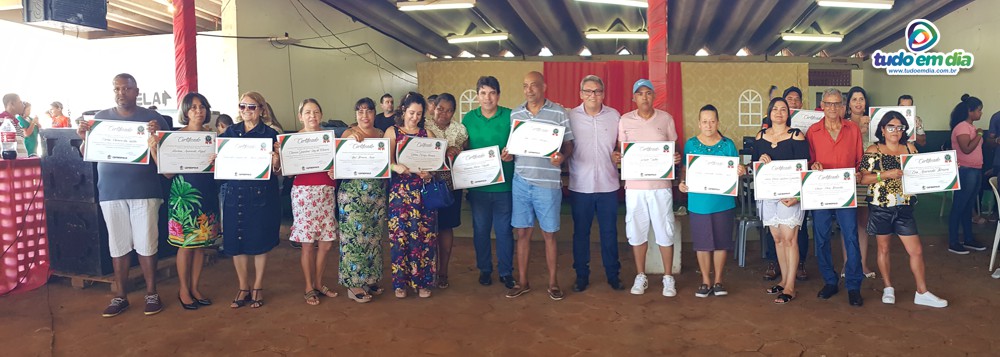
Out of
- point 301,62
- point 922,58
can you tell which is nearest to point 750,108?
point 922,58

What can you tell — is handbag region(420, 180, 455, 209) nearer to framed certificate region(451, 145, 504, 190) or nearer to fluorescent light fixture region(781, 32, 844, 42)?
framed certificate region(451, 145, 504, 190)

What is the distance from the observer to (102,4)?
17.5 ft

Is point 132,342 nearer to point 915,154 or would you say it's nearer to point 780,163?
point 780,163

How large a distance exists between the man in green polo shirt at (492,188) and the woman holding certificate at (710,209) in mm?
1130

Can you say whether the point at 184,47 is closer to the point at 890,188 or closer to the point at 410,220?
the point at 410,220

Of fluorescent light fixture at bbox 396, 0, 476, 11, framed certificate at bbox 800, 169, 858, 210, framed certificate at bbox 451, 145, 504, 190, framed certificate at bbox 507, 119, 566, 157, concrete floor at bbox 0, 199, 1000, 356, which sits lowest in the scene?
concrete floor at bbox 0, 199, 1000, 356

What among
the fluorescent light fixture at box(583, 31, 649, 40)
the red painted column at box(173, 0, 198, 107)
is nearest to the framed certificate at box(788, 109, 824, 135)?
the red painted column at box(173, 0, 198, 107)

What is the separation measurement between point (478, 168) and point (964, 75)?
792cm

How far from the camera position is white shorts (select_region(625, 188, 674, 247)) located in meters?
3.87

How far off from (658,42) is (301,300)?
3.08 meters

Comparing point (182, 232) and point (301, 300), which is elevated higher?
point (182, 232)

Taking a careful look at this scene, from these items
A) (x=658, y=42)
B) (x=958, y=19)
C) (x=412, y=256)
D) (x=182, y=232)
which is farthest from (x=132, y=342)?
(x=958, y=19)

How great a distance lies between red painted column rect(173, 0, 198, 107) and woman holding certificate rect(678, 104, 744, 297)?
426cm

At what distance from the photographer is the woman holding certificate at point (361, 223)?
147 inches
